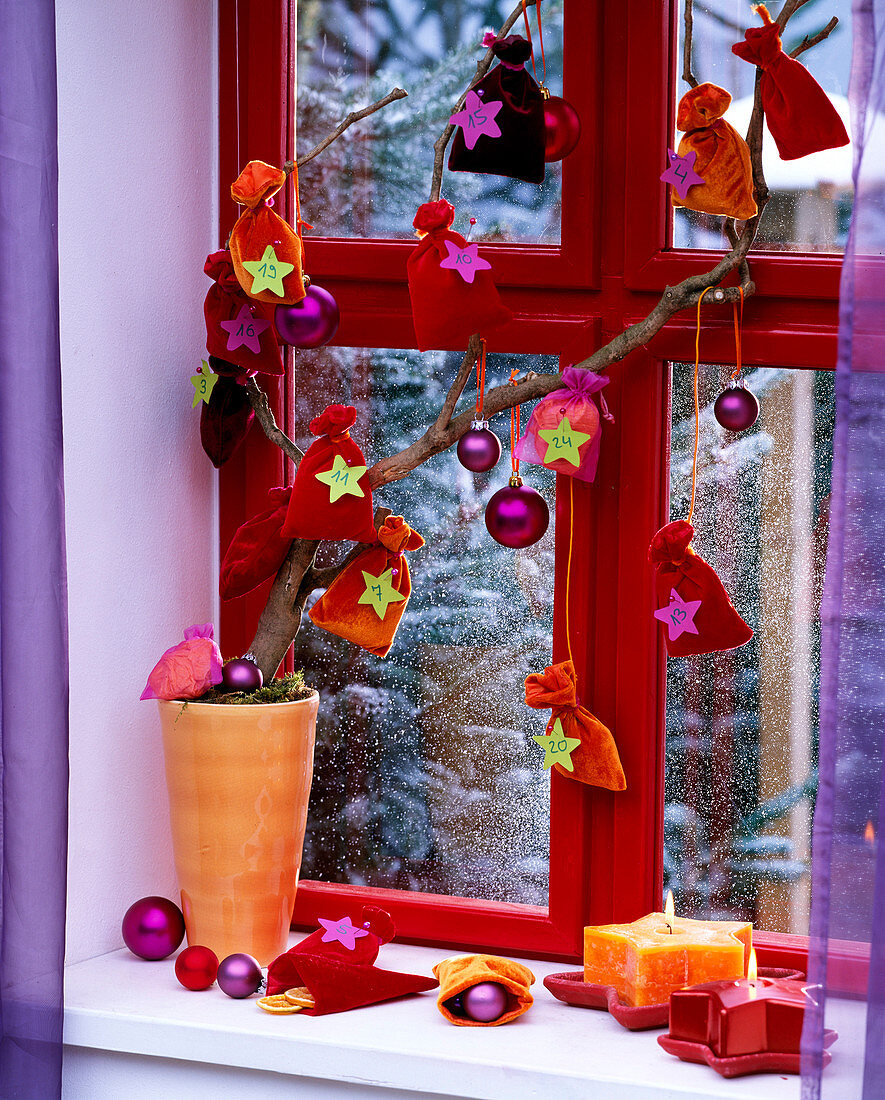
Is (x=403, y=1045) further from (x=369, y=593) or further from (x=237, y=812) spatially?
(x=369, y=593)

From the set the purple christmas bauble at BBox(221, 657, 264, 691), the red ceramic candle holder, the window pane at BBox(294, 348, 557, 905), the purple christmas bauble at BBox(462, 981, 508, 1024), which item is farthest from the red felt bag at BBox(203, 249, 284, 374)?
the red ceramic candle holder

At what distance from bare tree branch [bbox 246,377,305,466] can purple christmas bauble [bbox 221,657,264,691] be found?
0.24 metres

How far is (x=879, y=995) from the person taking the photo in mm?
938

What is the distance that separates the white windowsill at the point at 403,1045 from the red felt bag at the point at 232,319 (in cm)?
71

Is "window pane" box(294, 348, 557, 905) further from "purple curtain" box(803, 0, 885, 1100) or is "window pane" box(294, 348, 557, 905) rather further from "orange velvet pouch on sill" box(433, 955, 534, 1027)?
"purple curtain" box(803, 0, 885, 1100)

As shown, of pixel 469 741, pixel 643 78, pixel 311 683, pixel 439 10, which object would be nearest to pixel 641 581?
pixel 469 741

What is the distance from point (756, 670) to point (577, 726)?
216mm

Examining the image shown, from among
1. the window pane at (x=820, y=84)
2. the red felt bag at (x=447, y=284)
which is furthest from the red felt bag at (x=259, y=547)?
the window pane at (x=820, y=84)

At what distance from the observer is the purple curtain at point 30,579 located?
1.16 m

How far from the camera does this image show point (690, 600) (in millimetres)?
1290

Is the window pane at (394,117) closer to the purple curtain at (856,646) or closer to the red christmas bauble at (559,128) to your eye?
the red christmas bauble at (559,128)

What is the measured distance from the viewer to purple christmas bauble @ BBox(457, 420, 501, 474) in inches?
53.3

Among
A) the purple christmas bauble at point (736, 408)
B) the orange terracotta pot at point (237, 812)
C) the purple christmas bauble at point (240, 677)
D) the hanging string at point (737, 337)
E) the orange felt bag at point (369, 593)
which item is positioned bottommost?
Answer: the orange terracotta pot at point (237, 812)

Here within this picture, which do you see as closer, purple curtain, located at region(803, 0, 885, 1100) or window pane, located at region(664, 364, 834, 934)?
purple curtain, located at region(803, 0, 885, 1100)
